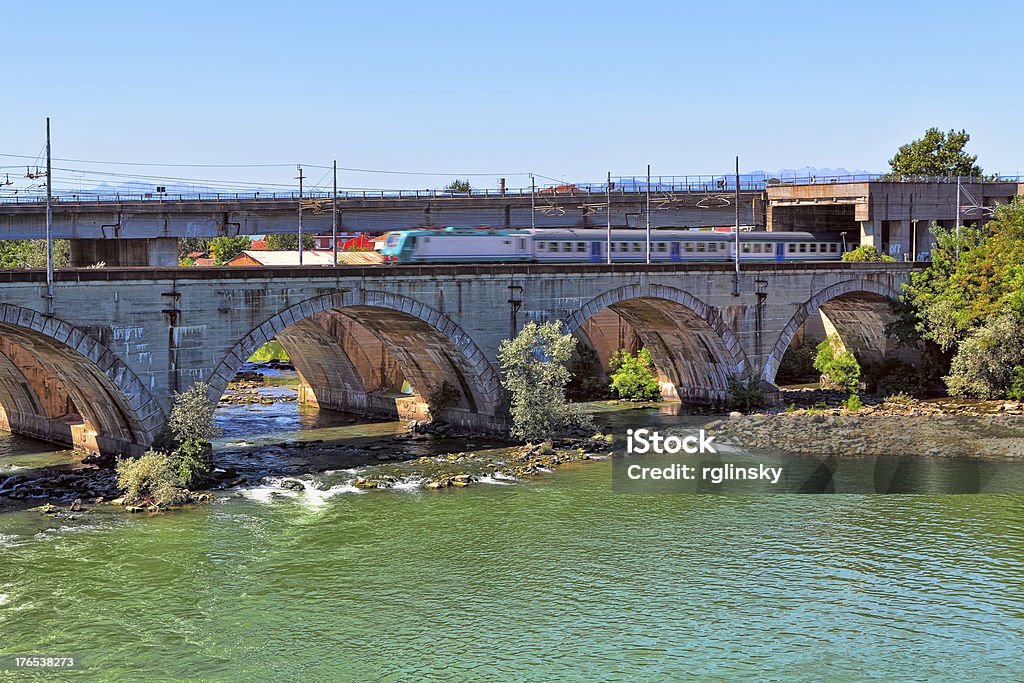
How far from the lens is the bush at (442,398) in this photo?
69062 mm

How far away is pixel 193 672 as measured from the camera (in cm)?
3375

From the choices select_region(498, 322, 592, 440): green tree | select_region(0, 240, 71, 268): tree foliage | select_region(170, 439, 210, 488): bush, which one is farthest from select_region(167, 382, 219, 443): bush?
select_region(0, 240, 71, 268): tree foliage

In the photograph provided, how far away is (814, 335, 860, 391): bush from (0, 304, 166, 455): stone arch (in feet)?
162

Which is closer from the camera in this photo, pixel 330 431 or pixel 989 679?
pixel 989 679

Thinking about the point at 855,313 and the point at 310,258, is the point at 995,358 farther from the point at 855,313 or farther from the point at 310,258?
the point at 310,258

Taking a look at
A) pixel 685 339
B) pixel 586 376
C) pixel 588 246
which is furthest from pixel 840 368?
pixel 588 246

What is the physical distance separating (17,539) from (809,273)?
54.3m

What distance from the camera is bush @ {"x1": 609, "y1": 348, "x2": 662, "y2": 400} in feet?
269

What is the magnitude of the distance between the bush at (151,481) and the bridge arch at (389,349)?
16.2 ft

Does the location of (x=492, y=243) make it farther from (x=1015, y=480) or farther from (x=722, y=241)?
(x=1015, y=480)

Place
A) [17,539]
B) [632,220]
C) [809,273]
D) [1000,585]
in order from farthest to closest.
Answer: [632,220] → [809,273] → [17,539] → [1000,585]

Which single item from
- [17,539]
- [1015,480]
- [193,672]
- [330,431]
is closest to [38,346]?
[17,539]

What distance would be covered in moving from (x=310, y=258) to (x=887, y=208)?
1813 inches

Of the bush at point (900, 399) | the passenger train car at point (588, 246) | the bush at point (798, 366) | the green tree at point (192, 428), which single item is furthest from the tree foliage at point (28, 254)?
the bush at point (900, 399)
